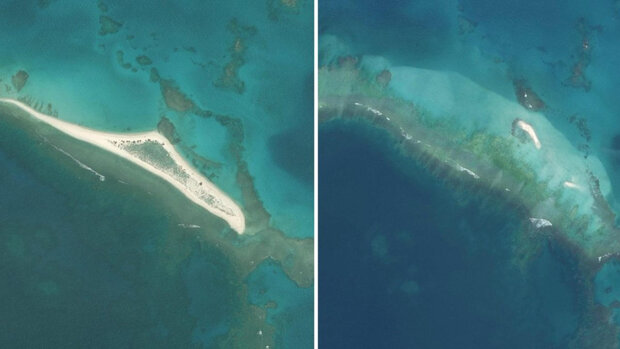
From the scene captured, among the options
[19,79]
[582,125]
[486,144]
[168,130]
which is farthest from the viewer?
[582,125]

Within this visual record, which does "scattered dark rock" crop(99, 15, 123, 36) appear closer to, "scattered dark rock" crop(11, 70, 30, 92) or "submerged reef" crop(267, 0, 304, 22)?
"scattered dark rock" crop(11, 70, 30, 92)

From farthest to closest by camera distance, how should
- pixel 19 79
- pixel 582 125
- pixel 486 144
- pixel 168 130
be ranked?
pixel 582 125 → pixel 486 144 → pixel 168 130 → pixel 19 79

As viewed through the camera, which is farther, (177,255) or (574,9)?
(574,9)

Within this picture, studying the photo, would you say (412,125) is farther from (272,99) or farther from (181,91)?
(181,91)

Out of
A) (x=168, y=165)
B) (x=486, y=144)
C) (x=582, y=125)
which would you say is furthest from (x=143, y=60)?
(x=582, y=125)

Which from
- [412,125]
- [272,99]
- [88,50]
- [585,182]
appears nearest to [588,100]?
[585,182]

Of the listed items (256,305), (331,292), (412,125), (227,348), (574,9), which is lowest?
(227,348)

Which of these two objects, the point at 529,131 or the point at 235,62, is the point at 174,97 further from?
the point at 529,131

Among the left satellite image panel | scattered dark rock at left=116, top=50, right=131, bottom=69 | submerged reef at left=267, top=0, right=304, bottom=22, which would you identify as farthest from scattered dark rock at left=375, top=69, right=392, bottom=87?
scattered dark rock at left=116, top=50, right=131, bottom=69
